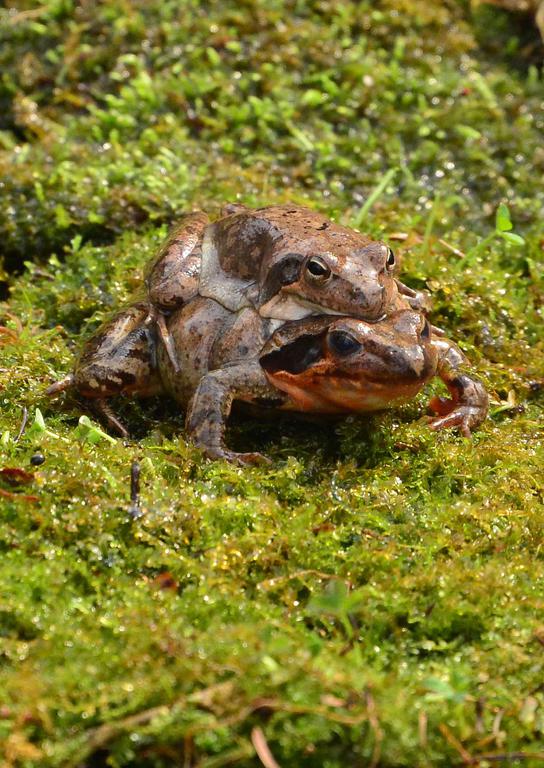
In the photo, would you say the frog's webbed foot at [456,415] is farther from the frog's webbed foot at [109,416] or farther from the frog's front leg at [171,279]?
the frog's webbed foot at [109,416]

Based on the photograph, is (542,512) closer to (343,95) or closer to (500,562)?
(500,562)

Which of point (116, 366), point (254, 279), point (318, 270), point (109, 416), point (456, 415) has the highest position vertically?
point (318, 270)

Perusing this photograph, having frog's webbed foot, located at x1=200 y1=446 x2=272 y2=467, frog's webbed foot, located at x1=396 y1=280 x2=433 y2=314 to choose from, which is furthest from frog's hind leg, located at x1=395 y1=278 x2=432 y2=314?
frog's webbed foot, located at x1=200 y1=446 x2=272 y2=467

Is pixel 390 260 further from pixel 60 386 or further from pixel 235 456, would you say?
pixel 60 386

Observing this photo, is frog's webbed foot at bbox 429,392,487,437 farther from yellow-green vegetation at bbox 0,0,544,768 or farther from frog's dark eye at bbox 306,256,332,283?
frog's dark eye at bbox 306,256,332,283

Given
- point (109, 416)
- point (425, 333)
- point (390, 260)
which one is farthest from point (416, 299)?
point (109, 416)

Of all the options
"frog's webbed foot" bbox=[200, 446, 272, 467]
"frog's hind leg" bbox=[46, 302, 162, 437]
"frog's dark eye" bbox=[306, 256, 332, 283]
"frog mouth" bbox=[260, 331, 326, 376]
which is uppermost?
"frog's dark eye" bbox=[306, 256, 332, 283]
